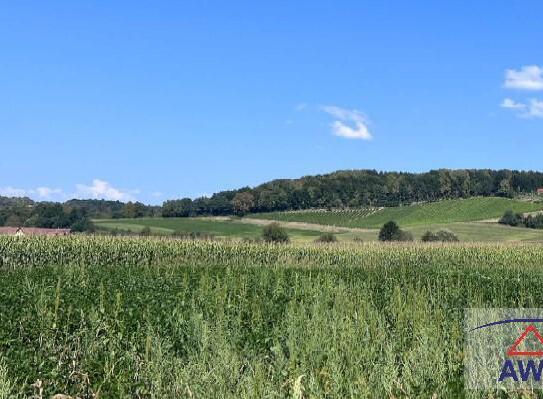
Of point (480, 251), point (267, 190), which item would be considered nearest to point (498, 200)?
point (267, 190)

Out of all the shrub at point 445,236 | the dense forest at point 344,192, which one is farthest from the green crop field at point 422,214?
the shrub at point 445,236

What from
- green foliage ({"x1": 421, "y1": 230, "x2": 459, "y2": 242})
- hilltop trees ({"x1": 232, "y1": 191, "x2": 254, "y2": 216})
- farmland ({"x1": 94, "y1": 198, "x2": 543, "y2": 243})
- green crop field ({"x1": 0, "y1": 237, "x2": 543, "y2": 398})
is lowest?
green crop field ({"x1": 0, "y1": 237, "x2": 543, "y2": 398})

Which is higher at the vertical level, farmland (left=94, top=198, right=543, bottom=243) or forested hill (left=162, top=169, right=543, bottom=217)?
forested hill (left=162, top=169, right=543, bottom=217)

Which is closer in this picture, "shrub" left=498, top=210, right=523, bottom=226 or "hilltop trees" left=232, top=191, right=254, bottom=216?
"shrub" left=498, top=210, right=523, bottom=226

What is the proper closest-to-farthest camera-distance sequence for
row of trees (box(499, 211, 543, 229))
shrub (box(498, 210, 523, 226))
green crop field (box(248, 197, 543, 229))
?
row of trees (box(499, 211, 543, 229))
shrub (box(498, 210, 523, 226))
green crop field (box(248, 197, 543, 229))

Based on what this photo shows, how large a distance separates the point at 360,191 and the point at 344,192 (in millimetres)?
3823

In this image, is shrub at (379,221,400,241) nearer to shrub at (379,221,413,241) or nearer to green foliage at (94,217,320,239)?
shrub at (379,221,413,241)

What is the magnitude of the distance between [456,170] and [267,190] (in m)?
51.6

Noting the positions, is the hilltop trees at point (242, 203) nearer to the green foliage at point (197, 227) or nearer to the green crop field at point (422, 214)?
the green crop field at point (422, 214)

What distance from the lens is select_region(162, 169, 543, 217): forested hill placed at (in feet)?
390

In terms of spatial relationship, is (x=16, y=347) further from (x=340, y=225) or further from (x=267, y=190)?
(x=267, y=190)

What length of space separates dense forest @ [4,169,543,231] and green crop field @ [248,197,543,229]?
24.4 ft

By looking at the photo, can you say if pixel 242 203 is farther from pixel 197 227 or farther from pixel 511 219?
pixel 511 219

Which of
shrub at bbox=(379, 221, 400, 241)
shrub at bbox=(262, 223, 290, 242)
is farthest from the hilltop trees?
shrub at bbox=(379, 221, 400, 241)
